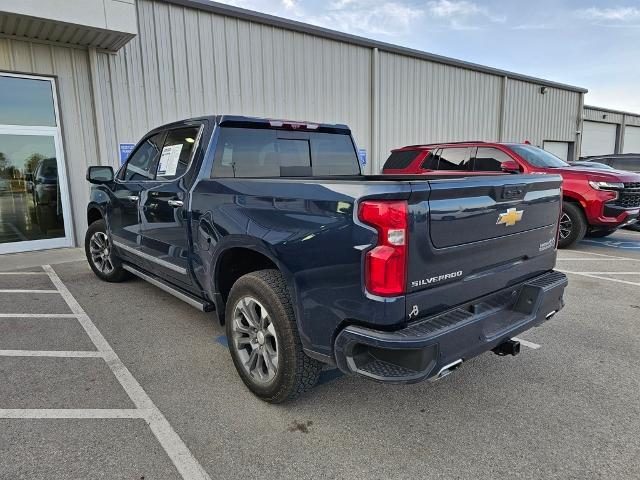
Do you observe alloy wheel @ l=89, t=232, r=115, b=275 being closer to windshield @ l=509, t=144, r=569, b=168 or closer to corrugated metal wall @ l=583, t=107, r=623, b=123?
windshield @ l=509, t=144, r=569, b=168

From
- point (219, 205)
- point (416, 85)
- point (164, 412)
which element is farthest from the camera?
point (416, 85)

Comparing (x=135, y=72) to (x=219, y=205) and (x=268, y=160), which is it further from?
(x=219, y=205)

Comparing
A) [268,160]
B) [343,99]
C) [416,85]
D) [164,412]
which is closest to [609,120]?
[416,85]

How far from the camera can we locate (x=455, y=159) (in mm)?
A: 8477

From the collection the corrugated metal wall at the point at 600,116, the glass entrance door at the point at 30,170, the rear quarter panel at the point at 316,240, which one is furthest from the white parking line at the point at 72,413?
the corrugated metal wall at the point at 600,116

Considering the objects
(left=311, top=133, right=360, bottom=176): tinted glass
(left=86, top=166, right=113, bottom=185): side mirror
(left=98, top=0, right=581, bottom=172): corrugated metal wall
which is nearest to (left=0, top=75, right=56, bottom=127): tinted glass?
(left=98, top=0, right=581, bottom=172): corrugated metal wall

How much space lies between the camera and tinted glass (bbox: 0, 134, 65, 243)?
7.74 metres

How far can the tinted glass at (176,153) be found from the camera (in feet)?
11.5

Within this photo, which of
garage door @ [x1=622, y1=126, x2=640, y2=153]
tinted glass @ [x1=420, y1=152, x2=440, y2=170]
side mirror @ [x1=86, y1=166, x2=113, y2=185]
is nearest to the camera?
side mirror @ [x1=86, y1=166, x2=113, y2=185]

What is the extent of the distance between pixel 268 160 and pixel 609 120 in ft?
87.0

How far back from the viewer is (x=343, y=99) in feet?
38.3

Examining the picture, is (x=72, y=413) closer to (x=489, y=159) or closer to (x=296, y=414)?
(x=296, y=414)

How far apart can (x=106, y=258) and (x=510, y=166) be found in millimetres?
6675

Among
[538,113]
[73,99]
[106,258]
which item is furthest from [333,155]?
[538,113]
